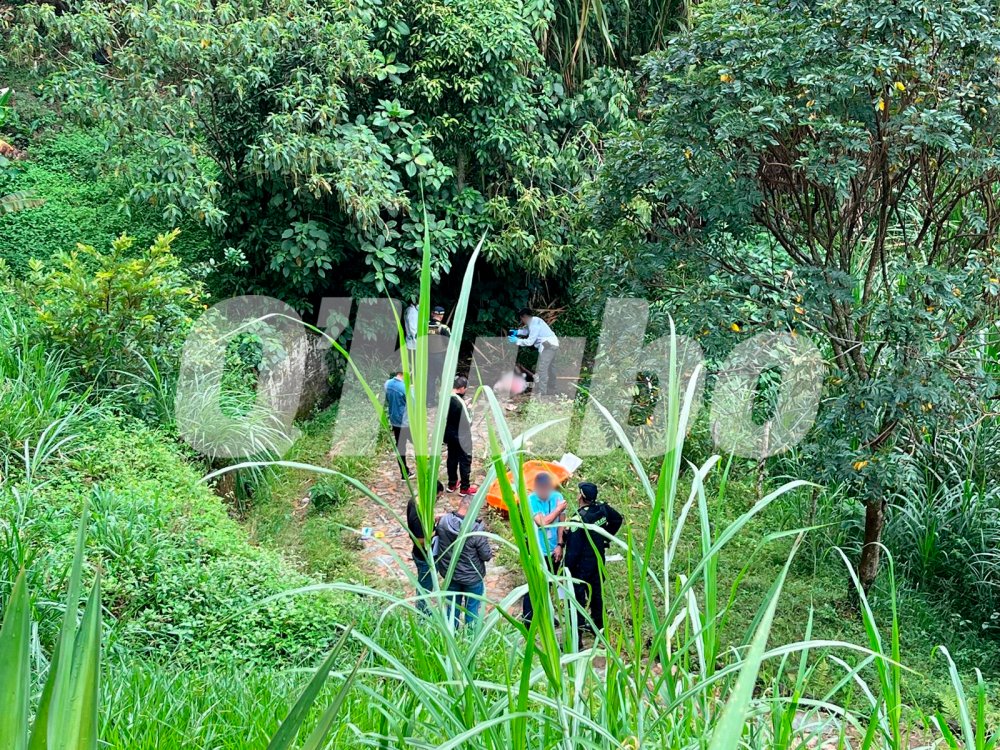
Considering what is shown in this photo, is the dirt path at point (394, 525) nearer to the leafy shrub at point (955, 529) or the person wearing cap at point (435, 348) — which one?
the person wearing cap at point (435, 348)

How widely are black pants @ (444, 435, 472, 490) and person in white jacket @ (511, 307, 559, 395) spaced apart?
7.34ft

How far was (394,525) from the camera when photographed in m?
7.69

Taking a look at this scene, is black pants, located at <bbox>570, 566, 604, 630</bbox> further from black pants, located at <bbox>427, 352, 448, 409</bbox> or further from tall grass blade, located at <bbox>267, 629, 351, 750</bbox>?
tall grass blade, located at <bbox>267, 629, 351, 750</bbox>

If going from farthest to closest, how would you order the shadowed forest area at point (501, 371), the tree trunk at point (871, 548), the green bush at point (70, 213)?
the green bush at point (70, 213) → the tree trunk at point (871, 548) → the shadowed forest area at point (501, 371)

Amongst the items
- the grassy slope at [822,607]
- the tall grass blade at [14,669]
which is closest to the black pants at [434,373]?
the grassy slope at [822,607]

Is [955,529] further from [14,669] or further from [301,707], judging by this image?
[14,669]

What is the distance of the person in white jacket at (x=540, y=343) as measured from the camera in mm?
10172

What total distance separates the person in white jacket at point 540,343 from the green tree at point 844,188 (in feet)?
12.8

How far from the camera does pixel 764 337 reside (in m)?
5.67

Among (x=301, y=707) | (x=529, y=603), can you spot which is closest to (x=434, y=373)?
(x=529, y=603)

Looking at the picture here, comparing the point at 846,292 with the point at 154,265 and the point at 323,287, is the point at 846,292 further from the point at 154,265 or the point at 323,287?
the point at 323,287

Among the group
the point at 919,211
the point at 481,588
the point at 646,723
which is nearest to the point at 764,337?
the point at 919,211

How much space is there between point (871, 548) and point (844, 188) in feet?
8.46

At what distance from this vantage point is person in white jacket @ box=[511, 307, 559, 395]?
10172 millimetres
